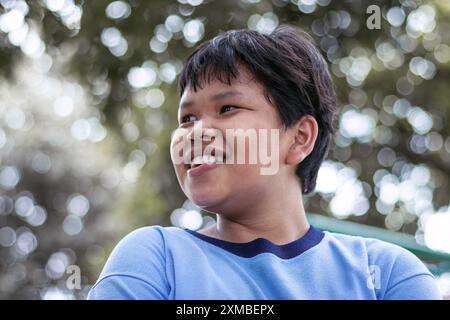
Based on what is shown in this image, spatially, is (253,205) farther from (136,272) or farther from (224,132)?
(136,272)

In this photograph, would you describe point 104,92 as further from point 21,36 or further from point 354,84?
point 354,84

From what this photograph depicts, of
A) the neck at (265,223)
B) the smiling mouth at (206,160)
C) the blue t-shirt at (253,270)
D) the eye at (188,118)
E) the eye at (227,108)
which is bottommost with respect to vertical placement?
the blue t-shirt at (253,270)

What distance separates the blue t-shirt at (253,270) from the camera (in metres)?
1.06

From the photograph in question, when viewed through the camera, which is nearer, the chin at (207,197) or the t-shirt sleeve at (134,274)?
the t-shirt sleeve at (134,274)

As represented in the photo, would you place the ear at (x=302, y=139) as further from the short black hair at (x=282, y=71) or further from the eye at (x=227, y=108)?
the eye at (x=227, y=108)

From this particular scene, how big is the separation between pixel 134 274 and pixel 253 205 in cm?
25

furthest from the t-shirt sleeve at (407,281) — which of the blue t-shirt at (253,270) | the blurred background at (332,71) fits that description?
the blurred background at (332,71)

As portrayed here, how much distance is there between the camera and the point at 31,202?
10469mm

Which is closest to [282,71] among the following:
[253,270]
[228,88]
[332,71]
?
[228,88]

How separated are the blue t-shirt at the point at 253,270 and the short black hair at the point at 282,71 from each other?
212mm

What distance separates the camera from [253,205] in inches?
48.4

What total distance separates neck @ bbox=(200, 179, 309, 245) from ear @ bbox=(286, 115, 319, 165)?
6 cm

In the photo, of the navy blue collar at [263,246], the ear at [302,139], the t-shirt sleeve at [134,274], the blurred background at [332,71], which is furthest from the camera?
the blurred background at [332,71]
